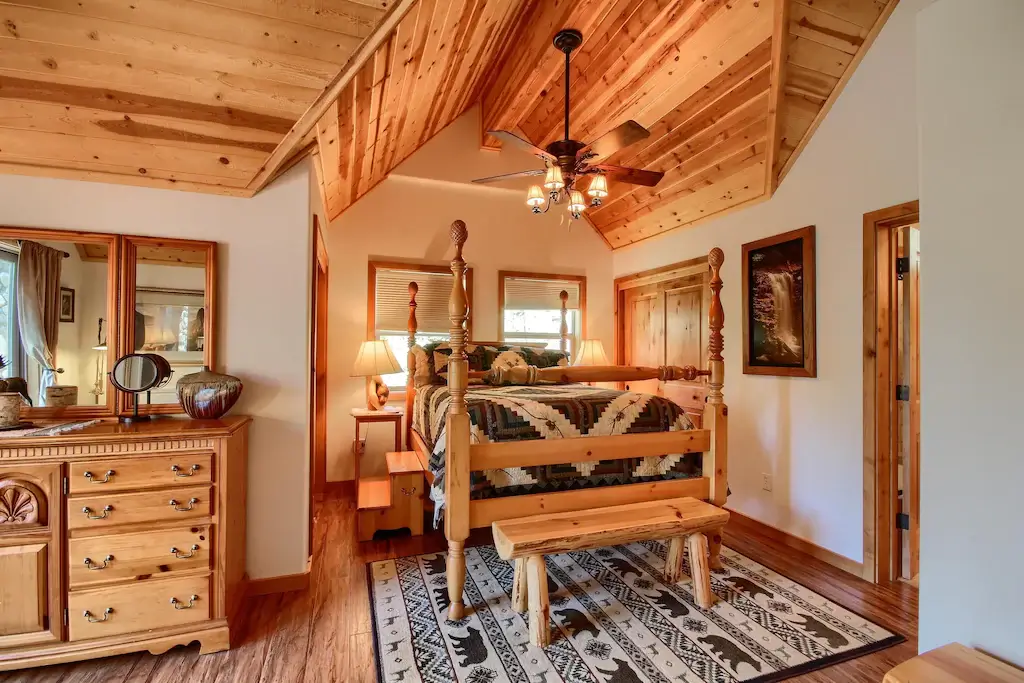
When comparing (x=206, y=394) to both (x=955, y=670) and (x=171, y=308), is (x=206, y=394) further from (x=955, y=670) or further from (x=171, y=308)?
(x=955, y=670)

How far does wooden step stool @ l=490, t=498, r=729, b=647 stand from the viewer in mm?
1876

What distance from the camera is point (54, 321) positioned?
2.02 m

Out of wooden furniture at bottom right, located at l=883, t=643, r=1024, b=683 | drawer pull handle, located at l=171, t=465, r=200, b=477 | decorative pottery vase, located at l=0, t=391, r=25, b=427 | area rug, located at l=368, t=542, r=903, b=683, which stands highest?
decorative pottery vase, located at l=0, t=391, r=25, b=427

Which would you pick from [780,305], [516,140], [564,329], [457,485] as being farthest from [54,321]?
[780,305]

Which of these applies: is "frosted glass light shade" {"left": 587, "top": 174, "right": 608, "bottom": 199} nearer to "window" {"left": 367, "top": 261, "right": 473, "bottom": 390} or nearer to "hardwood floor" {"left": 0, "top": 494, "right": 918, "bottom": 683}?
"window" {"left": 367, "top": 261, "right": 473, "bottom": 390}

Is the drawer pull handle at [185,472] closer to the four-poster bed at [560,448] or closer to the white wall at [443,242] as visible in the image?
the four-poster bed at [560,448]

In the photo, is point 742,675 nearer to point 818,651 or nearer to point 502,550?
point 818,651

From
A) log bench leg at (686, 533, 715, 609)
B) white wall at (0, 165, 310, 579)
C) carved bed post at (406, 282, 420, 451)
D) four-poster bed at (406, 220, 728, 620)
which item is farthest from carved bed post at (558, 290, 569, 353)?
white wall at (0, 165, 310, 579)

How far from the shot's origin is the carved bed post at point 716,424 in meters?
2.56

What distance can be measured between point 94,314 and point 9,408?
49 centimetres

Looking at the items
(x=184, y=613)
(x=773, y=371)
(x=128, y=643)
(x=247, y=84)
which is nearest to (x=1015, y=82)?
(x=247, y=84)

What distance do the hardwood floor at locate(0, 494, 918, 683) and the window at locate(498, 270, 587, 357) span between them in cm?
247

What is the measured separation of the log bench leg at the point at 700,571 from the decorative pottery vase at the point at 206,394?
2.38 m

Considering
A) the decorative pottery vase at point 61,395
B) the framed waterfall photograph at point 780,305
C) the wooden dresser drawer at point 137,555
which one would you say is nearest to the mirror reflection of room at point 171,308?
the decorative pottery vase at point 61,395
